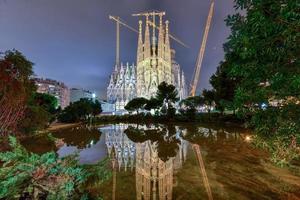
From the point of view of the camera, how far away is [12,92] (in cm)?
988

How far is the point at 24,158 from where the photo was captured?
3162 mm

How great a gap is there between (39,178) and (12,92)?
8.41 meters

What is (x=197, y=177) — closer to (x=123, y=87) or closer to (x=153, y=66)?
(x=153, y=66)

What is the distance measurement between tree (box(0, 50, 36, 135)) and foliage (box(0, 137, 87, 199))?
18.8ft

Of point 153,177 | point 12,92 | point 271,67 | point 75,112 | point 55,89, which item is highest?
point 55,89

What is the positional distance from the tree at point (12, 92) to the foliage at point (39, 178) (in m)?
5.72

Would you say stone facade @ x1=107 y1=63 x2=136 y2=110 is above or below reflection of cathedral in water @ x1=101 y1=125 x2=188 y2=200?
above

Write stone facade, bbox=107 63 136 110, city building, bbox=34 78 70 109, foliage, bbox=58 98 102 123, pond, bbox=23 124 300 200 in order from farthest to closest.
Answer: city building, bbox=34 78 70 109 → stone facade, bbox=107 63 136 110 → foliage, bbox=58 98 102 123 → pond, bbox=23 124 300 200

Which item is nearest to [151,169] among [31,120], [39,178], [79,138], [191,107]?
[39,178]

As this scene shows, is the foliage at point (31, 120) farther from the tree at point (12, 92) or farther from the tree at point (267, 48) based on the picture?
the tree at point (267, 48)

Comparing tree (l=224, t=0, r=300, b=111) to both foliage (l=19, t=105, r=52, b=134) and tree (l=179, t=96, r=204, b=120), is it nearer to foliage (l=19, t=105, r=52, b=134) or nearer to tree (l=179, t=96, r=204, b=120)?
foliage (l=19, t=105, r=52, b=134)

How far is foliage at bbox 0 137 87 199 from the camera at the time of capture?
9.04 feet

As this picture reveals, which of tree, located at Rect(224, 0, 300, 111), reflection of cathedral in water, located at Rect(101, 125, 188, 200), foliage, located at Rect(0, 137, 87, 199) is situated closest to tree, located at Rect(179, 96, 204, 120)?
reflection of cathedral in water, located at Rect(101, 125, 188, 200)

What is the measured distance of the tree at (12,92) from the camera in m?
8.78
